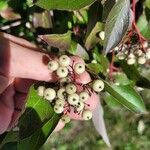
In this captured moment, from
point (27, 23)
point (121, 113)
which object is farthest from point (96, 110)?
point (121, 113)

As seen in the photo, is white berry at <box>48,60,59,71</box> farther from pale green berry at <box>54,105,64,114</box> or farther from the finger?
the finger

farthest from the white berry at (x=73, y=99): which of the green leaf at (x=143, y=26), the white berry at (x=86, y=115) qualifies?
the green leaf at (x=143, y=26)

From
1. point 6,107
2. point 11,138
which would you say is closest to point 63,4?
point 11,138

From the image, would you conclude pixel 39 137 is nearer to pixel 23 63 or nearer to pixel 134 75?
pixel 23 63

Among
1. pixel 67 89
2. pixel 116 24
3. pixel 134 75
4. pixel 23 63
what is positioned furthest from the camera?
pixel 134 75

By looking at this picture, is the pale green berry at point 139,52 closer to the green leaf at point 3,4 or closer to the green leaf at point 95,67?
the green leaf at point 95,67

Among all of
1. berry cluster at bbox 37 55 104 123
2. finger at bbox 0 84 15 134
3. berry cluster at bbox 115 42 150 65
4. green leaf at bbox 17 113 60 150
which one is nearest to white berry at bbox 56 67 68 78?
berry cluster at bbox 37 55 104 123

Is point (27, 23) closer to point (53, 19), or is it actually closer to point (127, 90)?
point (53, 19)

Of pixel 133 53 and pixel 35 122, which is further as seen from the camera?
pixel 133 53
